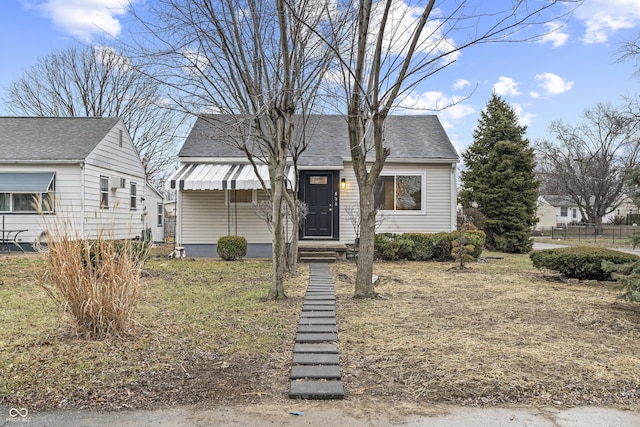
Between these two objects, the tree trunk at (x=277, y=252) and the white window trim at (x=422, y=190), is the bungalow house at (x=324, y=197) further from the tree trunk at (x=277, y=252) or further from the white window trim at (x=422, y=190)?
the tree trunk at (x=277, y=252)

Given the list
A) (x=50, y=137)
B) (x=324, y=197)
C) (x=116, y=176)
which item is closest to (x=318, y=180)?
(x=324, y=197)

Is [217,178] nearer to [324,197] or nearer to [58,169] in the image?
[324,197]

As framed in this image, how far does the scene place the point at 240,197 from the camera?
14.0 meters

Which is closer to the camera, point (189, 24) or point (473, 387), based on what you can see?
point (473, 387)

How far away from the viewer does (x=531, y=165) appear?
56.5ft

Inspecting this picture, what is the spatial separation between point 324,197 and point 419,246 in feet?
11.2

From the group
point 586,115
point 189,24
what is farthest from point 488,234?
point 586,115

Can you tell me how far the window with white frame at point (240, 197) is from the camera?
1393 cm

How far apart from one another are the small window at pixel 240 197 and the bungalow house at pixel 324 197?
32 mm

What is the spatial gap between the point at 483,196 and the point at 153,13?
552 inches

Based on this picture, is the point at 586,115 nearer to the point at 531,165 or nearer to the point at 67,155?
the point at 531,165

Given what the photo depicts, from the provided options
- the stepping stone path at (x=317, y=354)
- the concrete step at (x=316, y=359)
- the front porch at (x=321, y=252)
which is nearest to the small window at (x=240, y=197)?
the front porch at (x=321, y=252)

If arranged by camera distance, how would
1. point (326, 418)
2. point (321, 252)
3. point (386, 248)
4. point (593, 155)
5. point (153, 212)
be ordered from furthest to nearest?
point (593, 155) → point (153, 212) → point (386, 248) → point (321, 252) → point (326, 418)

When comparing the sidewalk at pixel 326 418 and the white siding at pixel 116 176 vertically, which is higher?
the white siding at pixel 116 176
